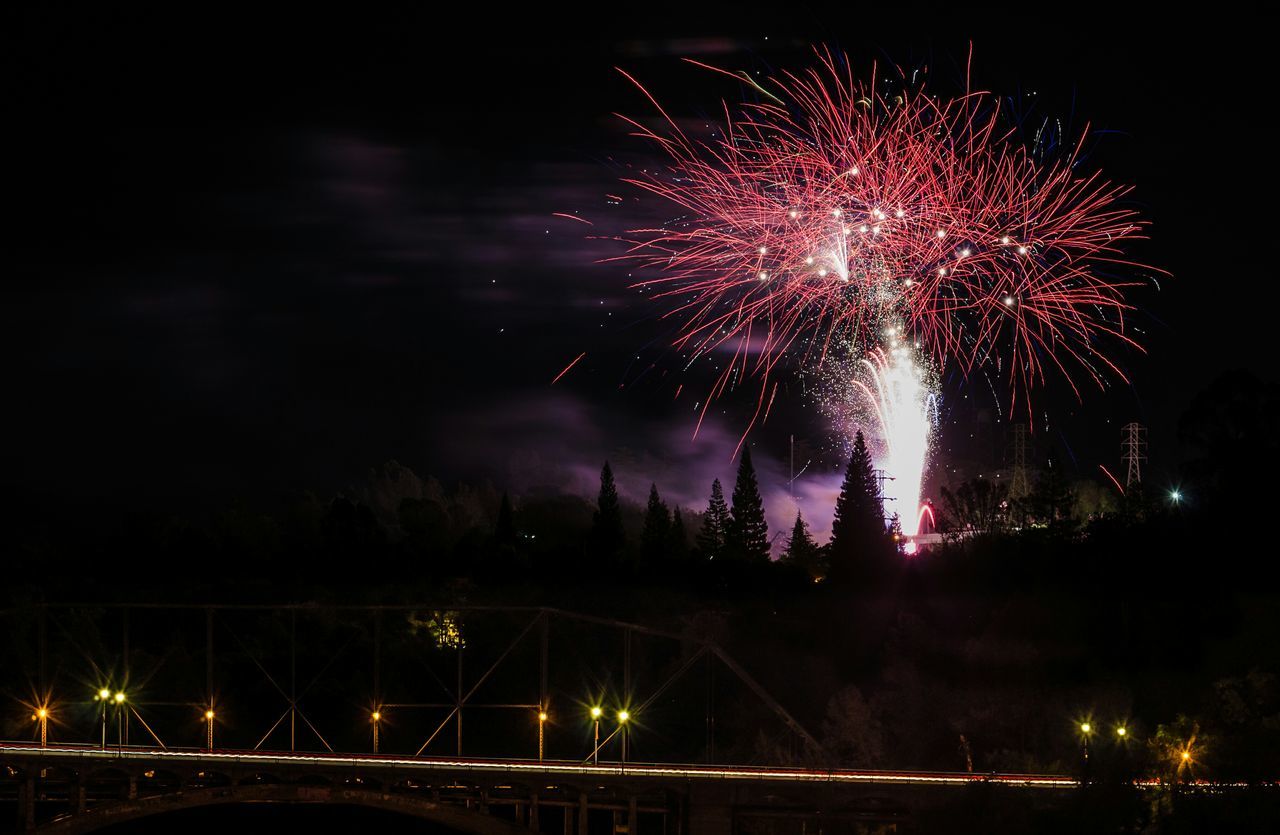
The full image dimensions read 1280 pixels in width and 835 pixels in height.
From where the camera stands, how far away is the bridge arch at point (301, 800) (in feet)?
161

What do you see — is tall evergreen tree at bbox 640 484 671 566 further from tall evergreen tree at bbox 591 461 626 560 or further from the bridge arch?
the bridge arch

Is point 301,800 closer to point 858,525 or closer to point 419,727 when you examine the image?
point 419,727

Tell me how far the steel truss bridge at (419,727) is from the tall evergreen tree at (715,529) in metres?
18.6

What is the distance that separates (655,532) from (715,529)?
414 cm

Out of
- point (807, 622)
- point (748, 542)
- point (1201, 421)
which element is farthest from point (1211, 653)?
point (748, 542)

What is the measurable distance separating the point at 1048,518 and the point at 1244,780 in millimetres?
46431

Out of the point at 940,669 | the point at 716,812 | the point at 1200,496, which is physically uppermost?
the point at 1200,496

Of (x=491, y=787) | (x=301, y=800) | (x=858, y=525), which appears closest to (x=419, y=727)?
(x=301, y=800)

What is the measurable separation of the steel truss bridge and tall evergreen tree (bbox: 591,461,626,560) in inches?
628

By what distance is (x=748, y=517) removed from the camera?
96812mm

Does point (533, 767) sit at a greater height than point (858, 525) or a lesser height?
lesser

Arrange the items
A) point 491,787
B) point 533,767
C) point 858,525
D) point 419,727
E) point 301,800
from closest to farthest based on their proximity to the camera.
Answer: point 533,767
point 491,787
point 301,800
point 419,727
point 858,525

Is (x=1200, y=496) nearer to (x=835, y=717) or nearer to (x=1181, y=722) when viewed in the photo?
(x=835, y=717)

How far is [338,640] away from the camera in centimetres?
7825
